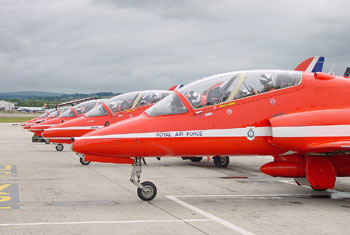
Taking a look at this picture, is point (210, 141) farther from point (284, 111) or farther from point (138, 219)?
point (138, 219)

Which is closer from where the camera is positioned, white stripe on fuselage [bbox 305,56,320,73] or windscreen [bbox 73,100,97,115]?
windscreen [bbox 73,100,97,115]

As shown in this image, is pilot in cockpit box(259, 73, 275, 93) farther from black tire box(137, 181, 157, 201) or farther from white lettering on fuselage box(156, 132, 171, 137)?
black tire box(137, 181, 157, 201)

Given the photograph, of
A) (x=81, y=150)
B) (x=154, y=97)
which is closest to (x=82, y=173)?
(x=154, y=97)

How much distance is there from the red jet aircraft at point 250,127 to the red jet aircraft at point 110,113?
7765mm

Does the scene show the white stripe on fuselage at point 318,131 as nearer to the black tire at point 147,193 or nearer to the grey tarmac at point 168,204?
the grey tarmac at point 168,204

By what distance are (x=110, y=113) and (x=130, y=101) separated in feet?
3.61

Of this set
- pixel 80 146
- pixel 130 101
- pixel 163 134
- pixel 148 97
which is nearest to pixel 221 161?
pixel 148 97

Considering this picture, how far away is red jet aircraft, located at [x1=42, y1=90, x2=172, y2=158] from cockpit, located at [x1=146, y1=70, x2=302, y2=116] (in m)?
7.76

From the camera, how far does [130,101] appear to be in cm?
1819

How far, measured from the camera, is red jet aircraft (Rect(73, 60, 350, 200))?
967 centimetres

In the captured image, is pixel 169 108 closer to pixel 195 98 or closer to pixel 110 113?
pixel 195 98

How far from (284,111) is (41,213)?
5192 mm

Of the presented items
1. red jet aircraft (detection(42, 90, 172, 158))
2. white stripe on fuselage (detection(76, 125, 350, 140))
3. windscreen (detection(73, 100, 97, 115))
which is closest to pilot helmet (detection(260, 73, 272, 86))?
white stripe on fuselage (detection(76, 125, 350, 140))

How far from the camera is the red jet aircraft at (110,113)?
18141 mm
